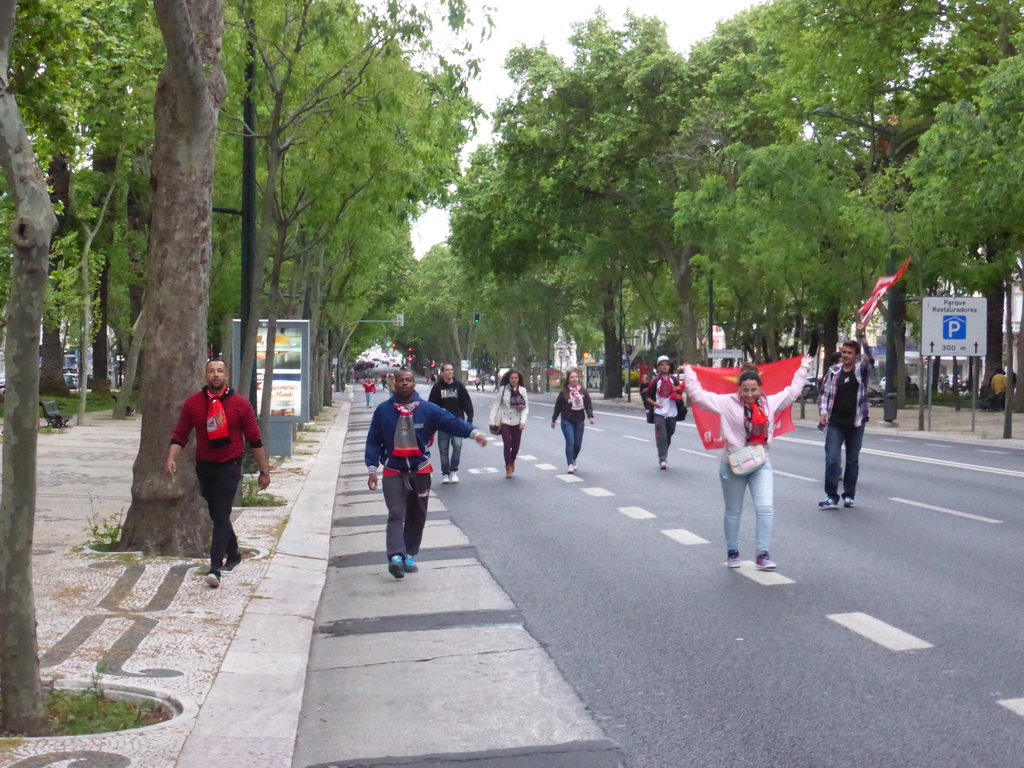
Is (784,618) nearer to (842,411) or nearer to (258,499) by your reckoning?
(842,411)

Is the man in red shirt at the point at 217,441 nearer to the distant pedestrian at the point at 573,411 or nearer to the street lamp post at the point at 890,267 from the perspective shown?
the distant pedestrian at the point at 573,411

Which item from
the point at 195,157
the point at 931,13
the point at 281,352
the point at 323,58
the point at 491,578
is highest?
the point at 931,13

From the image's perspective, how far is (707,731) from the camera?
215 inches

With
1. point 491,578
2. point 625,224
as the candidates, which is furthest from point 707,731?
point 625,224

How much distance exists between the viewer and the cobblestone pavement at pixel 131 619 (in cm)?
509

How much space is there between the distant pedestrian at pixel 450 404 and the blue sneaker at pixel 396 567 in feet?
26.7

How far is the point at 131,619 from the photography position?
7.72 m

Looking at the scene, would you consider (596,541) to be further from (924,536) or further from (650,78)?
(650,78)

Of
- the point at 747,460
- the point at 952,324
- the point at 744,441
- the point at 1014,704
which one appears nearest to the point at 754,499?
the point at 747,460

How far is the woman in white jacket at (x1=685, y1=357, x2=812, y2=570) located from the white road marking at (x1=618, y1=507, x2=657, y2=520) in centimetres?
333

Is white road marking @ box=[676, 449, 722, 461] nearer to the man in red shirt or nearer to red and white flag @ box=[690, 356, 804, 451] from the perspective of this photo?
red and white flag @ box=[690, 356, 804, 451]

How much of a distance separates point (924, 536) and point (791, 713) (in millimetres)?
6197

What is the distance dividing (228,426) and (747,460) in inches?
144

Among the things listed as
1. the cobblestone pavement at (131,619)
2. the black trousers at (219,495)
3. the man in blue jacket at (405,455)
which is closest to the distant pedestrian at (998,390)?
the cobblestone pavement at (131,619)
